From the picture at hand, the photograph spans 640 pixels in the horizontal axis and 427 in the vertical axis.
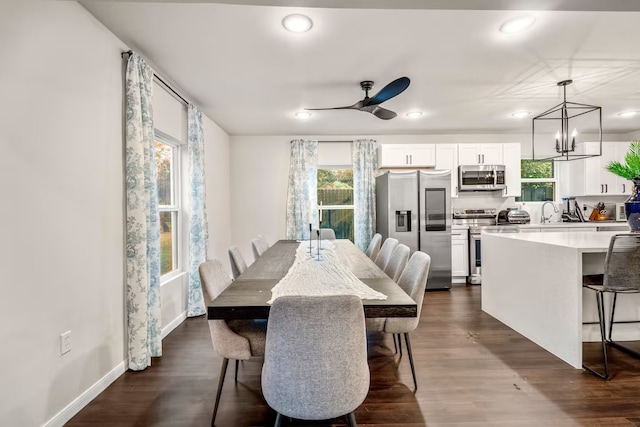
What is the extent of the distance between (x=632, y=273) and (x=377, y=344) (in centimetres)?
195

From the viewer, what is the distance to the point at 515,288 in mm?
2965

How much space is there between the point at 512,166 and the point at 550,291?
10.2 feet

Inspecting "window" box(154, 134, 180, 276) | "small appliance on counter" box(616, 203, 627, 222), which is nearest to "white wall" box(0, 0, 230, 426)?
"window" box(154, 134, 180, 276)

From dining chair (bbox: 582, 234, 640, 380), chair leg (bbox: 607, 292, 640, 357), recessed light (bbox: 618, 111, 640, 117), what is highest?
recessed light (bbox: 618, 111, 640, 117)

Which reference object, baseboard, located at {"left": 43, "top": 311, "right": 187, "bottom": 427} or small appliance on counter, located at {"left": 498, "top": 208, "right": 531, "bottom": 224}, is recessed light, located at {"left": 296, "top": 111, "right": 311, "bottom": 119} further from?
small appliance on counter, located at {"left": 498, "top": 208, "right": 531, "bottom": 224}

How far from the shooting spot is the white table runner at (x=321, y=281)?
5.32ft

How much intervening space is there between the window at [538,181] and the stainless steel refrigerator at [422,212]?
1.85 metres

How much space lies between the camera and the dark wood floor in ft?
5.82

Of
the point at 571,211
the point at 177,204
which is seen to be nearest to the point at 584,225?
the point at 571,211

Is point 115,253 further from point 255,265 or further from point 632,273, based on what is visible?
point 632,273

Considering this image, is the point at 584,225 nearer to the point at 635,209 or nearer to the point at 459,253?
the point at 459,253

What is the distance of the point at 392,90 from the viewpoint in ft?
8.18

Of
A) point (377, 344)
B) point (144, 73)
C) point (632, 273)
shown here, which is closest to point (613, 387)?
point (632, 273)

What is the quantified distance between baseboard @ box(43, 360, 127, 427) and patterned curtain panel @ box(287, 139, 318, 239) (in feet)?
10.3
